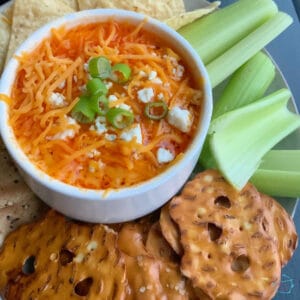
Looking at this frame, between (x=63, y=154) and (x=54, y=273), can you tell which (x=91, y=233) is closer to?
(x=54, y=273)

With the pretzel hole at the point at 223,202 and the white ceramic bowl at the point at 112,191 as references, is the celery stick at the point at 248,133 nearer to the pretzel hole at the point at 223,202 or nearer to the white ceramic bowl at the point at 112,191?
the pretzel hole at the point at 223,202

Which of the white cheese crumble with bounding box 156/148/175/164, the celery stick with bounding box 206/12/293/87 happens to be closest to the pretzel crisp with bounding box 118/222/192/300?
the white cheese crumble with bounding box 156/148/175/164

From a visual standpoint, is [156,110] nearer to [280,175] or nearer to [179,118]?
[179,118]

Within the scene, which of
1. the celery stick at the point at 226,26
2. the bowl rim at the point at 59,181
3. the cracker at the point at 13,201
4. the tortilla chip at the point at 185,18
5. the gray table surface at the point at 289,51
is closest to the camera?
the bowl rim at the point at 59,181

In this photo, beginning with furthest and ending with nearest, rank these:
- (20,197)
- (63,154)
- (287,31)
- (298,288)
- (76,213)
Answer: (287,31) → (298,288) → (20,197) → (76,213) → (63,154)

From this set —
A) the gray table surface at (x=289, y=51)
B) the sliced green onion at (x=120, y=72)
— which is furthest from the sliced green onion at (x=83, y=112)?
the gray table surface at (x=289, y=51)

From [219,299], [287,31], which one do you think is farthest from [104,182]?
[287,31]
